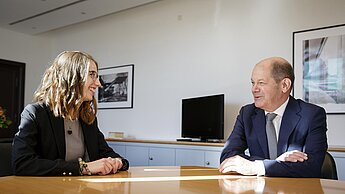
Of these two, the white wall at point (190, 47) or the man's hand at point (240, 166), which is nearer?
the man's hand at point (240, 166)

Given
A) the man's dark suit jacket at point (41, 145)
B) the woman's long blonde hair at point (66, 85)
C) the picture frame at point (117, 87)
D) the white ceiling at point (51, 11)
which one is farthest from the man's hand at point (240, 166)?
the picture frame at point (117, 87)

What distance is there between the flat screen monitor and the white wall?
12.4 inches

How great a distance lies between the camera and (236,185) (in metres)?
1.29

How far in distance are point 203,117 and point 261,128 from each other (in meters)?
2.39

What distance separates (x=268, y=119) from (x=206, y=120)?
2.32 meters

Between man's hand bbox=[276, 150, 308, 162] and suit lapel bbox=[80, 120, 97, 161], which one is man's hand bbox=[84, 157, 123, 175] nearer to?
suit lapel bbox=[80, 120, 97, 161]

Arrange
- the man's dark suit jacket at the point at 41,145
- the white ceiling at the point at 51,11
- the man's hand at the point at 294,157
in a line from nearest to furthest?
the man's dark suit jacket at the point at 41,145 < the man's hand at the point at 294,157 < the white ceiling at the point at 51,11

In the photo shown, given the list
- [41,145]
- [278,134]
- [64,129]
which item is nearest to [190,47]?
[278,134]

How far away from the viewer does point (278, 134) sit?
6.04 feet

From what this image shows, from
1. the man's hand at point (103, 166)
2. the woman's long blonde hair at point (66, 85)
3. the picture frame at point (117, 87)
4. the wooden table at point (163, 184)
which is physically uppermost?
the picture frame at point (117, 87)

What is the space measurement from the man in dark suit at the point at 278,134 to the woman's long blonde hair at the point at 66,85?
2.65 feet

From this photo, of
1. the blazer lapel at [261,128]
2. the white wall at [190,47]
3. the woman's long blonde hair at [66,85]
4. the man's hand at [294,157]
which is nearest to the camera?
the man's hand at [294,157]

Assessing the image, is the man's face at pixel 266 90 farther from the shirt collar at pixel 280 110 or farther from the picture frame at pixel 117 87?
the picture frame at pixel 117 87

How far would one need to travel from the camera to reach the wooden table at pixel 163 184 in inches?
45.1
